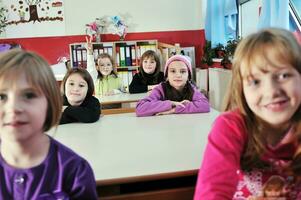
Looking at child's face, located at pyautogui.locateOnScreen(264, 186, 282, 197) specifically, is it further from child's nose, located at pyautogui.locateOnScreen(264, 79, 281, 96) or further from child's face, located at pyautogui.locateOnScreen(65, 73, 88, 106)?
child's face, located at pyautogui.locateOnScreen(65, 73, 88, 106)

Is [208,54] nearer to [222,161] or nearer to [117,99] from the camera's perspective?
[117,99]

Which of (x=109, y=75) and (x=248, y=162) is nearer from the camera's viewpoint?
(x=248, y=162)

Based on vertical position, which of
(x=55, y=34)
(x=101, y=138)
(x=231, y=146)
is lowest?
(x=101, y=138)

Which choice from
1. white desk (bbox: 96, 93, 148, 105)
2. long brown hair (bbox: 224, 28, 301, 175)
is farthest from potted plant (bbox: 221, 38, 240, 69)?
long brown hair (bbox: 224, 28, 301, 175)

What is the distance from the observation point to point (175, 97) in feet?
7.90

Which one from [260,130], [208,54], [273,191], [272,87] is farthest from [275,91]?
[208,54]

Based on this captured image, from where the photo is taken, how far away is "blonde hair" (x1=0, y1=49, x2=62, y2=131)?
934 mm

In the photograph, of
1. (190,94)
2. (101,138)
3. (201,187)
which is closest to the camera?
(201,187)

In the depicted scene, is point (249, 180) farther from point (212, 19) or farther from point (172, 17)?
point (172, 17)

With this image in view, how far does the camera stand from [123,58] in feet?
16.6

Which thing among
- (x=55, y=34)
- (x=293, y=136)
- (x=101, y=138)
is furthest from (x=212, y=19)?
(x=293, y=136)

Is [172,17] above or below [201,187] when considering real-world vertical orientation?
above

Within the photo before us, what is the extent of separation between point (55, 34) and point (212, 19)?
2288 millimetres

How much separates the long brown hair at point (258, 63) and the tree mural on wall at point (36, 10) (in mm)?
4554
